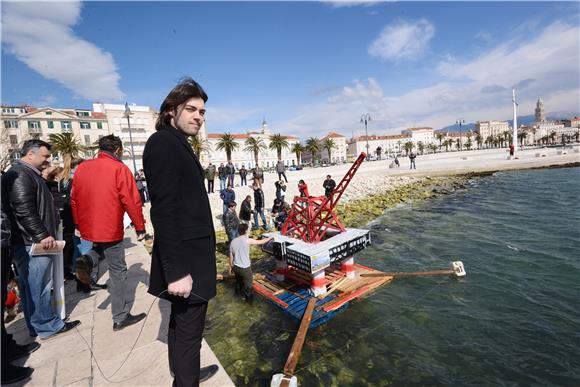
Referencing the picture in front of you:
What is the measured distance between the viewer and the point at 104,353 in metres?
3.35

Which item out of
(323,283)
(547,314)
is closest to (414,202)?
(547,314)


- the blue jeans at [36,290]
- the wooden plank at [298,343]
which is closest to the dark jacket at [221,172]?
the wooden plank at [298,343]

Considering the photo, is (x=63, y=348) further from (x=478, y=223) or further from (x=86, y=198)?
(x=478, y=223)

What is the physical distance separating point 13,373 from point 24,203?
1.86 m

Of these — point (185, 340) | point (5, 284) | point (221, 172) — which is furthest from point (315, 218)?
point (221, 172)

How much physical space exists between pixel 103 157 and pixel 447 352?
6.52m

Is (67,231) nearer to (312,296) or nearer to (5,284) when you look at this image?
(5,284)

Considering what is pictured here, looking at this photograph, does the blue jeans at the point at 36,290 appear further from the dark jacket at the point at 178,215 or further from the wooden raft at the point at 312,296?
the wooden raft at the point at 312,296

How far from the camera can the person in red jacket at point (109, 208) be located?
373cm

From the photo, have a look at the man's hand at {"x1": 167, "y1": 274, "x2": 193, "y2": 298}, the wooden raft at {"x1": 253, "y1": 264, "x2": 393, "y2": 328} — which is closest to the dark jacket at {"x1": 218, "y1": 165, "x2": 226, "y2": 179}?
the wooden raft at {"x1": 253, "y1": 264, "x2": 393, "y2": 328}

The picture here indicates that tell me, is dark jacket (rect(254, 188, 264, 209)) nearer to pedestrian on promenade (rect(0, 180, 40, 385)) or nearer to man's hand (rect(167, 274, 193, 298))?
pedestrian on promenade (rect(0, 180, 40, 385))

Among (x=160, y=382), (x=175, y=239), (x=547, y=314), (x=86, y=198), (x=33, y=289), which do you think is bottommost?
(x=547, y=314)

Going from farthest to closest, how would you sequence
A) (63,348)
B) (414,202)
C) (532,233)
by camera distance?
(414,202), (532,233), (63,348)

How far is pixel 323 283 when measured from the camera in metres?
6.30
